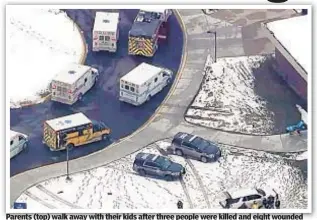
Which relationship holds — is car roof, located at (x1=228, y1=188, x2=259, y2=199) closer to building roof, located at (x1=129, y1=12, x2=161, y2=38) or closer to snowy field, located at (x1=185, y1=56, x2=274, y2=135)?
snowy field, located at (x1=185, y1=56, x2=274, y2=135)

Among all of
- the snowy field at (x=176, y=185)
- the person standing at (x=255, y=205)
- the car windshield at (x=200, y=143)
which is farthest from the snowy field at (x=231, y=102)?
the person standing at (x=255, y=205)

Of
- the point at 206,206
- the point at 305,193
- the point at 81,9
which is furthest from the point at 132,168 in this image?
the point at 81,9

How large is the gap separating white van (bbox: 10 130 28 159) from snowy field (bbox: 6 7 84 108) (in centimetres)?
131

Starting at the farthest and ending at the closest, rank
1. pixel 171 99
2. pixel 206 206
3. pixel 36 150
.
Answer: pixel 171 99, pixel 36 150, pixel 206 206

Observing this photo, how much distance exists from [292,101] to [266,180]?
3.51 metres

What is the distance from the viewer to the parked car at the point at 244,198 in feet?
98.5

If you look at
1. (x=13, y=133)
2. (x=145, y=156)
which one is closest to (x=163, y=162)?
(x=145, y=156)

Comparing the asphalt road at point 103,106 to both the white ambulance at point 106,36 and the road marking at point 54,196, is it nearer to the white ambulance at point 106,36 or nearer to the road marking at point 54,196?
the white ambulance at point 106,36

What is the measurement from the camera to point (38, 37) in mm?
36375

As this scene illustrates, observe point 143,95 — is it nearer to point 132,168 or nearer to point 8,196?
point 132,168

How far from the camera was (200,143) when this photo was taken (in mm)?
32094

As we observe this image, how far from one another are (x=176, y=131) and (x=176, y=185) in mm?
2377

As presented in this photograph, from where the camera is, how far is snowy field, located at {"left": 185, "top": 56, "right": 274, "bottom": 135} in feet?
109

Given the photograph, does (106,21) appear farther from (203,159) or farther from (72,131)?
(203,159)
